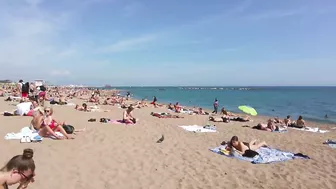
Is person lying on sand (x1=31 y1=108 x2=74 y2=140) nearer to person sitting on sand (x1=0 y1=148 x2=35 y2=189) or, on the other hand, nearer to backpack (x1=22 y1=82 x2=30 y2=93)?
person sitting on sand (x1=0 y1=148 x2=35 y2=189)

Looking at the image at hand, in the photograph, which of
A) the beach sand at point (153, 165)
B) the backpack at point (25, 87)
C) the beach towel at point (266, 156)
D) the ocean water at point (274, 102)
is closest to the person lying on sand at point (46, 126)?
the beach sand at point (153, 165)

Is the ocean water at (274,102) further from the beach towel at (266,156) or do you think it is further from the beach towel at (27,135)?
the beach towel at (27,135)

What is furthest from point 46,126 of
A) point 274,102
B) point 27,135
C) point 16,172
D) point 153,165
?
point 274,102

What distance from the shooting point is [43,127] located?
8.85 metres

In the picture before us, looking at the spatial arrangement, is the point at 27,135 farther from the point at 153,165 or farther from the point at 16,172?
the point at 16,172

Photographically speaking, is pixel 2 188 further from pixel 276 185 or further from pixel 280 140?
pixel 280 140

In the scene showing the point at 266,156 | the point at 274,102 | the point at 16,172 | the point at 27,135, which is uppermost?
the point at 16,172

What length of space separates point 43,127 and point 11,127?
2.29 meters

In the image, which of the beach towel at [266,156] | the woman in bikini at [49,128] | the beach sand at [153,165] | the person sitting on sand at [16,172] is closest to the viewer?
the person sitting on sand at [16,172]

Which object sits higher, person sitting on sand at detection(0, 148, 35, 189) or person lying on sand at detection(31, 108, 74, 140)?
person sitting on sand at detection(0, 148, 35, 189)

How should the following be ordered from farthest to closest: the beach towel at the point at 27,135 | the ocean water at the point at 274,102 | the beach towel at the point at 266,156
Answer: the ocean water at the point at 274,102 < the beach towel at the point at 27,135 < the beach towel at the point at 266,156

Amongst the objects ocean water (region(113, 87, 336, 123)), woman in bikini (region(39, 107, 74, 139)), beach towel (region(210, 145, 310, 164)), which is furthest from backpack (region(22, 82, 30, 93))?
ocean water (region(113, 87, 336, 123))

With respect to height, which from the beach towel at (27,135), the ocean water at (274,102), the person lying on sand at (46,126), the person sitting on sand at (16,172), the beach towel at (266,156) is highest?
the person sitting on sand at (16,172)

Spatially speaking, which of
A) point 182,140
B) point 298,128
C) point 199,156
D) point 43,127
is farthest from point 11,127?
point 298,128
